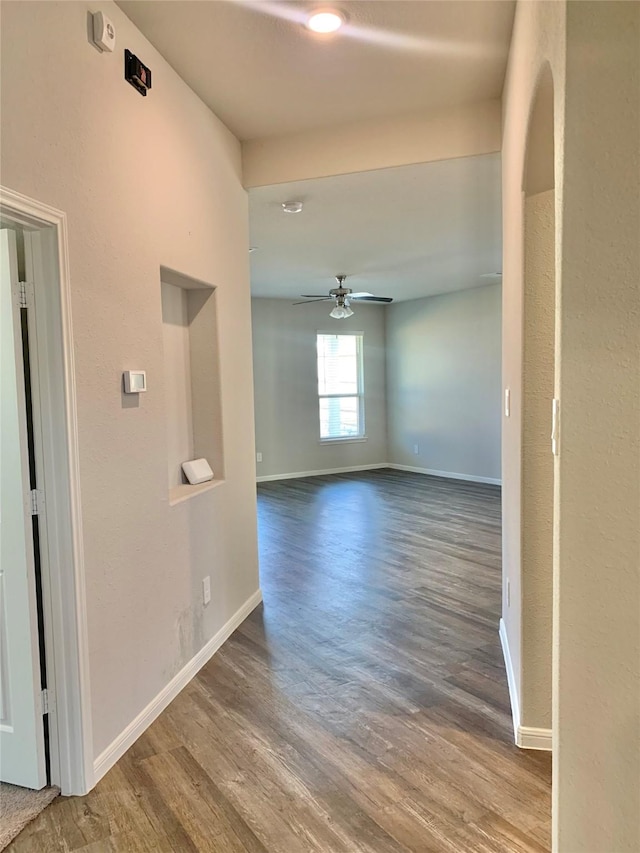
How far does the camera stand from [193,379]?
304cm

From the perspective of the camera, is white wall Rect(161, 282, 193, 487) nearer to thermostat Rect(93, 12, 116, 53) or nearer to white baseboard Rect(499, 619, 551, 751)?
thermostat Rect(93, 12, 116, 53)

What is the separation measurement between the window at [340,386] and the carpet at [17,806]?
7.13m

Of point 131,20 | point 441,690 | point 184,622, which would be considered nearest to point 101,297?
point 131,20

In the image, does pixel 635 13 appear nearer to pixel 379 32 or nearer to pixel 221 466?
pixel 379 32

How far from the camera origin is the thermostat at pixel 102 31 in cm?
193

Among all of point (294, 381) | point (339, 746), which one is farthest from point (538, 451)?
point (294, 381)

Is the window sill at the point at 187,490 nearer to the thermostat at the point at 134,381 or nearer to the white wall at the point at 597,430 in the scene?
the thermostat at the point at 134,381

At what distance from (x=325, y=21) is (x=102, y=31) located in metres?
0.83

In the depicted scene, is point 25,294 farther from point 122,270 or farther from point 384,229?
point 384,229

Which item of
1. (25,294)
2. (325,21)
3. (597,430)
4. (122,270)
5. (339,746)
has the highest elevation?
(325,21)

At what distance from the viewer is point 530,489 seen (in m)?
2.02

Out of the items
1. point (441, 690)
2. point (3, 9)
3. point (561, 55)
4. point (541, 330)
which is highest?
point (3, 9)

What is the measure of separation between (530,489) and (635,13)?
4.61 feet

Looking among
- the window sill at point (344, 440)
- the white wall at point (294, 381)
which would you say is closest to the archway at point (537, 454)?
the white wall at point (294, 381)
